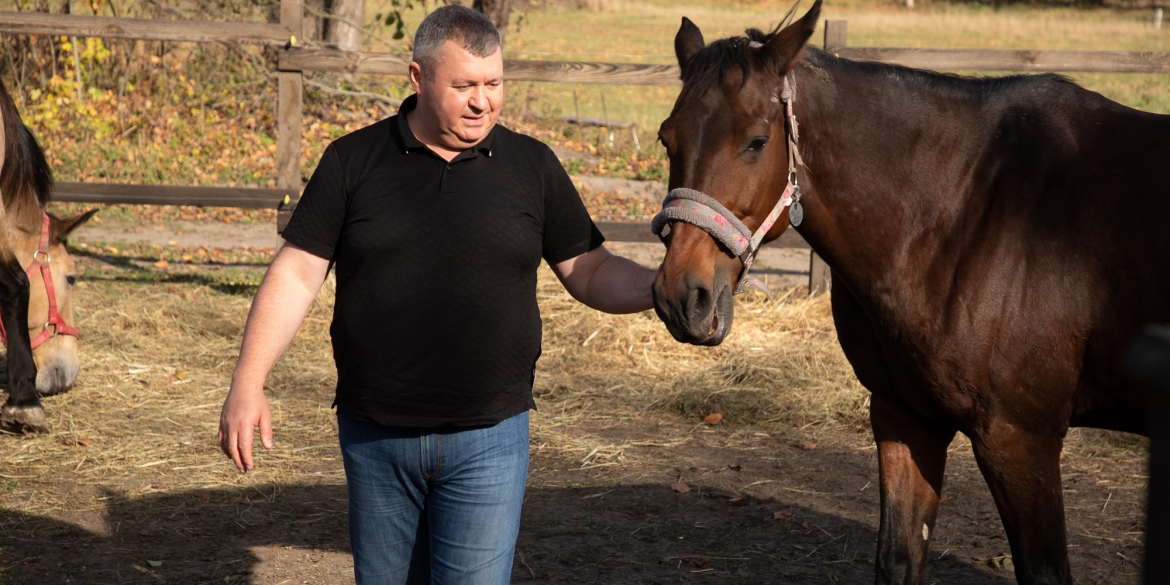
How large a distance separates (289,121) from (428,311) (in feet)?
17.7

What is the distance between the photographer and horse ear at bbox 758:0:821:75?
237 cm

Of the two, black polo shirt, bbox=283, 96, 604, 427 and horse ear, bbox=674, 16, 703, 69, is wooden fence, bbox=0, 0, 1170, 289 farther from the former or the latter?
black polo shirt, bbox=283, 96, 604, 427

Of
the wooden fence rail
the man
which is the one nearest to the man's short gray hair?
the man

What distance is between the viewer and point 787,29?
2396 millimetres

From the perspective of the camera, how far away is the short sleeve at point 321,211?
2.21 metres

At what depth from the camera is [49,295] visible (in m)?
5.04

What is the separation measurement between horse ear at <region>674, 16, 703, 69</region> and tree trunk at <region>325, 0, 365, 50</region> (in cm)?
934

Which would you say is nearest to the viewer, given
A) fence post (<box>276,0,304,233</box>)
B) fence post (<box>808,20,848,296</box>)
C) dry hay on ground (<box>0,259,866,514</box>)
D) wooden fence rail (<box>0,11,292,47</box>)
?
dry hay on ground (<box>0,259,866,514</box>)

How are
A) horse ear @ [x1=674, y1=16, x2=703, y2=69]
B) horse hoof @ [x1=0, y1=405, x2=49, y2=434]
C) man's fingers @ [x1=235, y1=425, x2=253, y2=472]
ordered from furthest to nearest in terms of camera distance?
horse hoof @ [x1=0, y1=405, x2=49, y2=434] < horse ear @ [x1=674, y1=16, x2=703, y2=69] < man's fingers @ [x1=235, y1=425, x2=253, y2=472]

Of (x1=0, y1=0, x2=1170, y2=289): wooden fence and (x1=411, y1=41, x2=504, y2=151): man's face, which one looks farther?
(x1=0, y1=0, x2=1170, y2=289): wooden fence

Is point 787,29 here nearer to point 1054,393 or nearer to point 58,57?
point 1054,393

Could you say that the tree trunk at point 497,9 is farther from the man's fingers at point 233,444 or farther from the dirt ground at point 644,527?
the man's fingers at point 233,444

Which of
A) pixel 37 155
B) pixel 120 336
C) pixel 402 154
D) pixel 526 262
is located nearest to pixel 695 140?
pixel 526 262

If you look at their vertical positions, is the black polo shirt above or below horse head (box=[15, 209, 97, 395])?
above
